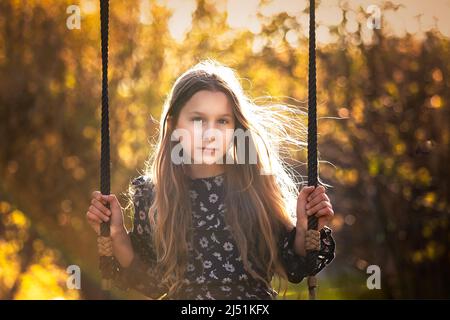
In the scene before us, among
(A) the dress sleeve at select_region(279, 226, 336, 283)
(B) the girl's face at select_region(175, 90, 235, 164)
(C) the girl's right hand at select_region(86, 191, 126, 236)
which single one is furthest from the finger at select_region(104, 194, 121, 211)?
(A) the dress sleeve at select_region(279, 226, 336, 283)

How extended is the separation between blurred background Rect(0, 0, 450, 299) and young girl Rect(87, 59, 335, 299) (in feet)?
4.95

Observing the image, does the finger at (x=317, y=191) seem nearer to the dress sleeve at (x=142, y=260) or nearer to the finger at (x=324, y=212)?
the finger at (x=324, y=212)

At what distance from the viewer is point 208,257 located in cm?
194

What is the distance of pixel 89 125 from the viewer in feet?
14.9

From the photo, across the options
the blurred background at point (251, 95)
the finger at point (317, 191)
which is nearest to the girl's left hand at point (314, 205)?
the finger at point (317, 191)

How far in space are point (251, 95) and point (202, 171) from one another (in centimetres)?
194

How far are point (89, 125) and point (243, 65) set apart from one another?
42.1 inches

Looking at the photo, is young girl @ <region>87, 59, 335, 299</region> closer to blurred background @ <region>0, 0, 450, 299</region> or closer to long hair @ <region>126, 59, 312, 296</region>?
long hair @ <region>126, 59, 312, 296</region>

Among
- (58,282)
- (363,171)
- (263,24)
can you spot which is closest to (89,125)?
(58,282)

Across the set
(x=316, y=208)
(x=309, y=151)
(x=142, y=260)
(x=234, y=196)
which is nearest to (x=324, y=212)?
(x=316, y=208)

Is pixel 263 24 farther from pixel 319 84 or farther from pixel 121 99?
pixel 121 99

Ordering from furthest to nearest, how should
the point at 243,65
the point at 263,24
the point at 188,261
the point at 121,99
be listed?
1. the point at 121,99
2. the point at 243,65
3. the point at 263,24
4. the point at 188,261

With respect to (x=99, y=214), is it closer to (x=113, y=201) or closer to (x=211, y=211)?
(x=113, y=201)

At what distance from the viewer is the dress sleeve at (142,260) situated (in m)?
2.00
